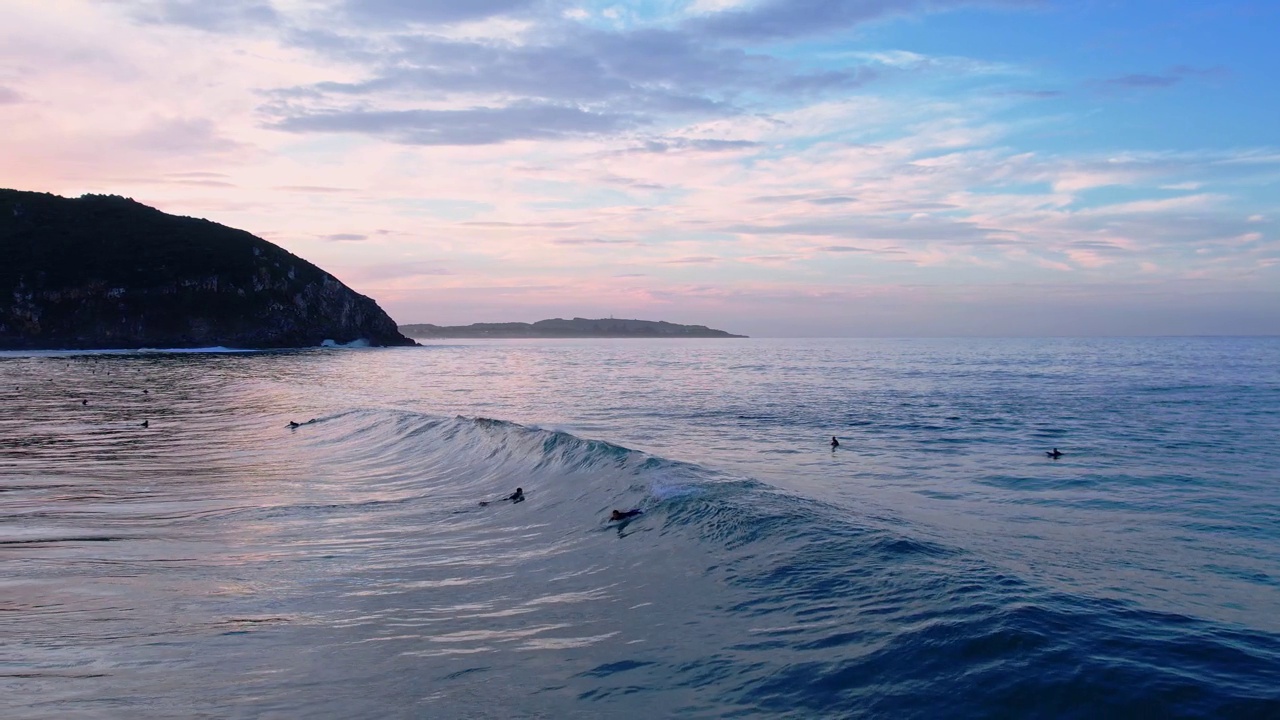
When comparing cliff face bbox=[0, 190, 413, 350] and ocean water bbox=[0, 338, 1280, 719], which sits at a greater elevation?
cliff face bbox=[0, 190, 413, 350]

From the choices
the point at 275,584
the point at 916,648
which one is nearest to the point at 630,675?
the point at 916,648

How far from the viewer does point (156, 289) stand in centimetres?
12075

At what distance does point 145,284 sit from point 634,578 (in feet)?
444

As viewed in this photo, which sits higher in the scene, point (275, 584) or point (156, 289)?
point (156, 289)

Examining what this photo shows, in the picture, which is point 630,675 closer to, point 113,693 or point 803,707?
point 803,707

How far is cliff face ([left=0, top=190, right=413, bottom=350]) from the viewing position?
11212 cm

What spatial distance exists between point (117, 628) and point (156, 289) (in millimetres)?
133685

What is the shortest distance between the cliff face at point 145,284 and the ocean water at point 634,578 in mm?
109653

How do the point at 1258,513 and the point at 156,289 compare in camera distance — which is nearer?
the point at 1258,513

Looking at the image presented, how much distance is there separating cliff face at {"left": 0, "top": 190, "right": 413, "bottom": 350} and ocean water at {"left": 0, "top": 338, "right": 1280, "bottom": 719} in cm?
10965

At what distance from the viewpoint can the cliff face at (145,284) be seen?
112m

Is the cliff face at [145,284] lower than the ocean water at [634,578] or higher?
higher

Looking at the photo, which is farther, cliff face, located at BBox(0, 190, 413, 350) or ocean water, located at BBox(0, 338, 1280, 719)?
cliff face, located at BBox(0, 190, 413, 350)

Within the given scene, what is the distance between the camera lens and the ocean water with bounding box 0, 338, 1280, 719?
248 inches
